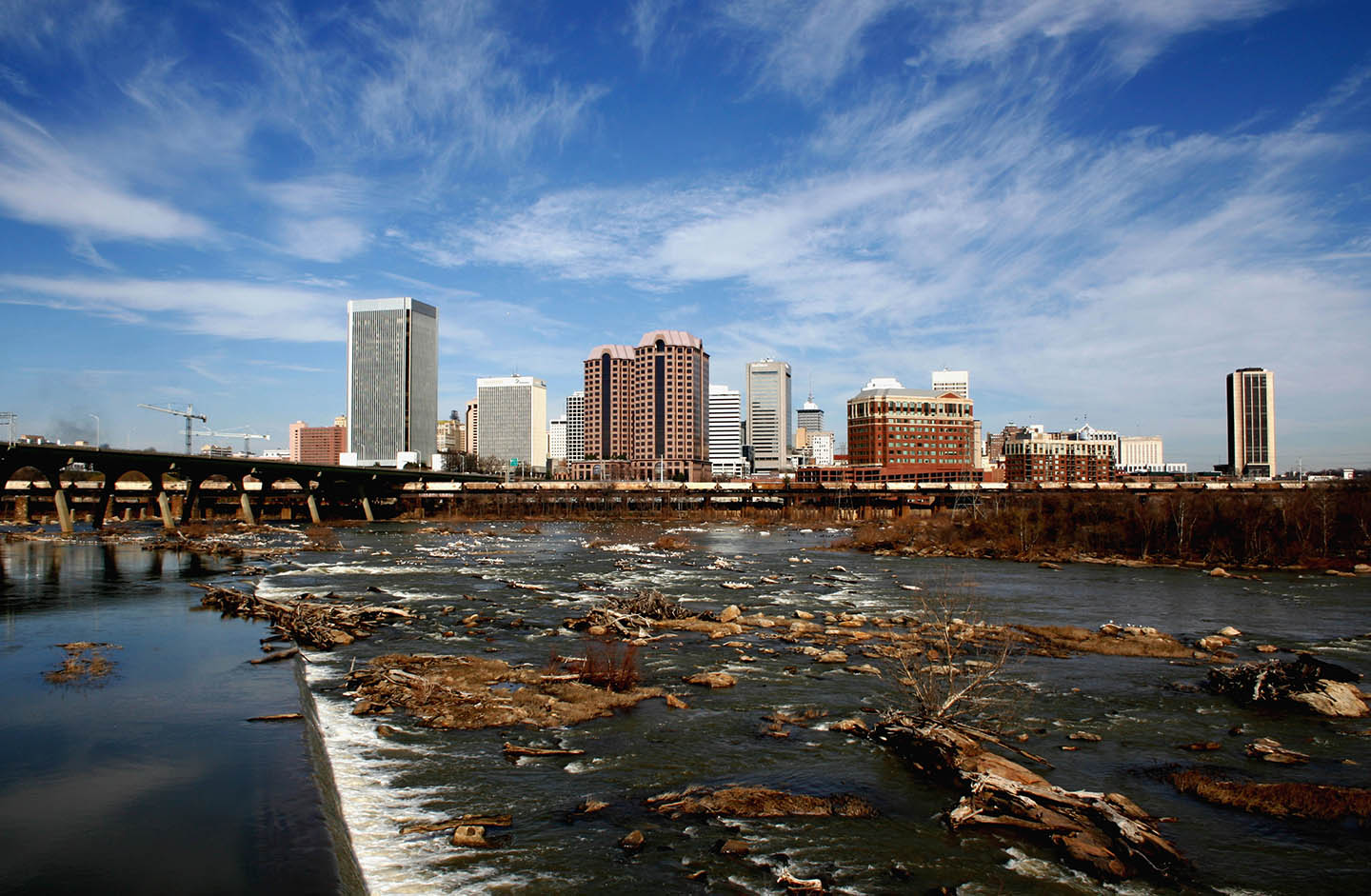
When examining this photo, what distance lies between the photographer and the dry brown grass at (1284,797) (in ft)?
47.9

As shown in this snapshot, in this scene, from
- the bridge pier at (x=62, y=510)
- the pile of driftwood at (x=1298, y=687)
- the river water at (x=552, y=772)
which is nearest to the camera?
the river water at (x=552, y=772)

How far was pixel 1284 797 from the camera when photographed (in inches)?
591

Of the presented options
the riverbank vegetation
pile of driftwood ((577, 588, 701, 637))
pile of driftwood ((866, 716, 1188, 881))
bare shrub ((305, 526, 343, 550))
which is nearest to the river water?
pile of driftwood ((866, 716, 1188, 881))

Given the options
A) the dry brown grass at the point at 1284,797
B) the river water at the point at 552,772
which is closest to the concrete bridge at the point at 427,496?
the river water at the point at 552,772

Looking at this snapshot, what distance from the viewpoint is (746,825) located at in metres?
13.9

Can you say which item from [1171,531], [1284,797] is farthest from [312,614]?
[1171,531]

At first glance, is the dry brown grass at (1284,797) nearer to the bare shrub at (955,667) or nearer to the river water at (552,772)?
the river water at (552,772)

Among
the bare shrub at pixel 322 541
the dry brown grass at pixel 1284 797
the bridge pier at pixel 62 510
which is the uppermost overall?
the bridge pier at pixel 62 510

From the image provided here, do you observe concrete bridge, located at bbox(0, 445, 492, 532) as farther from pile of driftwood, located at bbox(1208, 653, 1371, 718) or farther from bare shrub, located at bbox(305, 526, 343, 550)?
pile of driftwood, located at bbox(1208, 653, 1371, 718)

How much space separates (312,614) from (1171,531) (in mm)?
66962

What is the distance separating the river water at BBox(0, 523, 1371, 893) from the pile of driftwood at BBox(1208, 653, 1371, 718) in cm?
94

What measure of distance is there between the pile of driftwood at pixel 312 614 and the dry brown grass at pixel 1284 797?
2618 cm

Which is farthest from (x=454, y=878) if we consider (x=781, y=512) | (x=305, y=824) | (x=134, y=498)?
(x=134, y=498)

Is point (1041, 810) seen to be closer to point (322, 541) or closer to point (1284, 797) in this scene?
point (1284, 797)
